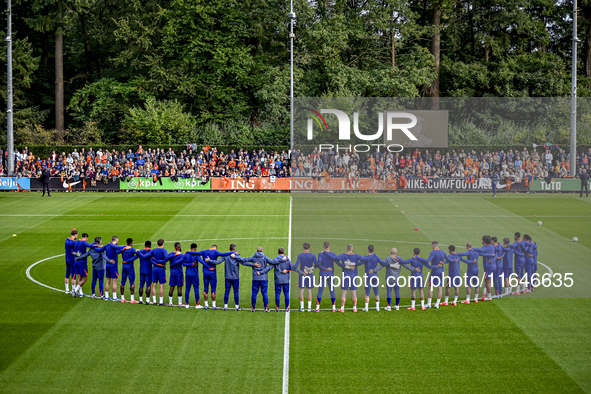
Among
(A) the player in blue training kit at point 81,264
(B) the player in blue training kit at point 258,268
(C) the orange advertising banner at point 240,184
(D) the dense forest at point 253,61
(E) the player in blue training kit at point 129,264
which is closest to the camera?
(B) the player in blue training kit at point 258,268

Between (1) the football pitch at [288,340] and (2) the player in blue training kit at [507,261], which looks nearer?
(1) the football pitch at [288,340]

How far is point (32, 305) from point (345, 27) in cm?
4069

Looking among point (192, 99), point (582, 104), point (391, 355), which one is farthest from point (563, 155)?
point (391, 355)

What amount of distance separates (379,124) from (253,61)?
15.9 m

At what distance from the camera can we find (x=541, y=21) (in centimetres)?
5816

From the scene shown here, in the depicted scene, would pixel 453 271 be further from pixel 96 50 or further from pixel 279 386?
pixel 96 50

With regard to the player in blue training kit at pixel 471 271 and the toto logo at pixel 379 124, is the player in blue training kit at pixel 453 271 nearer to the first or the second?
the player in blue training kit at pixel 471 271

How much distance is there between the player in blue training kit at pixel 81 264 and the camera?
16297 millimetres

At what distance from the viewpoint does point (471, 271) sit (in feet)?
52.8

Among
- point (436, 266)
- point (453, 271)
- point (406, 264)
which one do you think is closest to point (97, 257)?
point (406, 264)

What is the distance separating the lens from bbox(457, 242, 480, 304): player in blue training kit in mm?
15734

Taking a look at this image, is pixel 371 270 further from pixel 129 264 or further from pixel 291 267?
pixel 129 264

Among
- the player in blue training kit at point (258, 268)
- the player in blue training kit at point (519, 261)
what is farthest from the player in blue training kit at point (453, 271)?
the player in blue training kit at point (258, 268)

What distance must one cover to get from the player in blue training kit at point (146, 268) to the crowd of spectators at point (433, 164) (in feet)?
80.3
